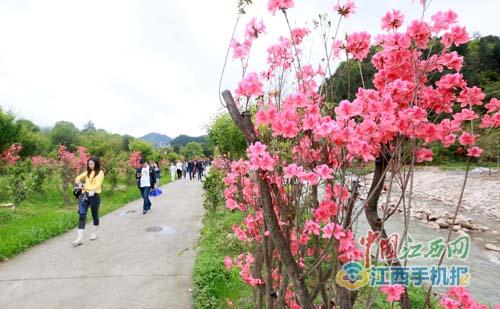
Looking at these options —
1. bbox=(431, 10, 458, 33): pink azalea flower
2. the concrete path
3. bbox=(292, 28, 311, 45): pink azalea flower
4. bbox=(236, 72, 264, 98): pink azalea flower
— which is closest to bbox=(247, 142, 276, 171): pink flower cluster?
bbox=(236, 72, 264, 98): pink azalea flower

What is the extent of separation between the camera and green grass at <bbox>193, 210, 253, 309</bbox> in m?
3.48

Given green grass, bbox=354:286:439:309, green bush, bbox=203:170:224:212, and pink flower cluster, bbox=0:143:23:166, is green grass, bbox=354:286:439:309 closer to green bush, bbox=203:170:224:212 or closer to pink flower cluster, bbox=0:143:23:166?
green bush, bbox=203:170:224:212

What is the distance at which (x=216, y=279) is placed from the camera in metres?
3.97

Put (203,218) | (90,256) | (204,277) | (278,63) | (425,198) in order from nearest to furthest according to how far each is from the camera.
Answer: (278,63)
(204,277)
(90,256)
(203,218)
(425,198)

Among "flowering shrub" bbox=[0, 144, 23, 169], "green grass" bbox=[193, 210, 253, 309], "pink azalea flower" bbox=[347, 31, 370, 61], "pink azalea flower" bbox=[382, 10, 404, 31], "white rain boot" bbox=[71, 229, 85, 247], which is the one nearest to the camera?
"pink azalea flower" bbox=[382, 10, 404, 31]

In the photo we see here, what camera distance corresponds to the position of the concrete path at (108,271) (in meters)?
3.50

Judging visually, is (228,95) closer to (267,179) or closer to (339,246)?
(267,179)

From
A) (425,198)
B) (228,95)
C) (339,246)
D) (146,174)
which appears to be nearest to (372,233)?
(339,246)

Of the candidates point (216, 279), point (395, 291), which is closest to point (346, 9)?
point (395, 291)

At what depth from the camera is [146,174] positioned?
342 inches

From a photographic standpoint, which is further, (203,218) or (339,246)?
(203,218)

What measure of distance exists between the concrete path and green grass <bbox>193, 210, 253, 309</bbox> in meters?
0.17

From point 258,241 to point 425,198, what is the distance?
796 inches

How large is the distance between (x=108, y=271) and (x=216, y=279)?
164cm
